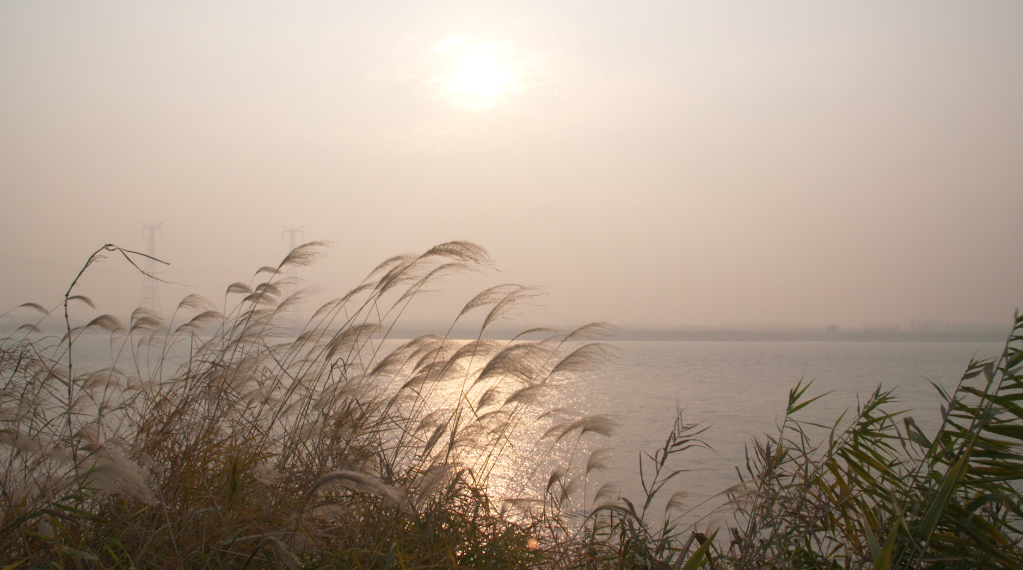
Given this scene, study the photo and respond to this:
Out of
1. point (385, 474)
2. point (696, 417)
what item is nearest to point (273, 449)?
point (385, 474)

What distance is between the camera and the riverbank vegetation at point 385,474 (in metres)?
1.84

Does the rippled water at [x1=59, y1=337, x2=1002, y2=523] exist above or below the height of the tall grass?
below

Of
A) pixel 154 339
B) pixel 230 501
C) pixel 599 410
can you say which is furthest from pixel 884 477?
pixel 599 410

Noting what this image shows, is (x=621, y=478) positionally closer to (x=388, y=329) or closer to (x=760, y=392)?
(x=388, y=329)

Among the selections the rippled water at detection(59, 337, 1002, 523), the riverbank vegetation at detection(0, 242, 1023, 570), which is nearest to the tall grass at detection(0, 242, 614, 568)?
the riverbank vegetation at detection(0, 242, 1023, 570)

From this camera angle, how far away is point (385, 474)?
3.04 metres

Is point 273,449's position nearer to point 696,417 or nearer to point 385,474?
point 385,474

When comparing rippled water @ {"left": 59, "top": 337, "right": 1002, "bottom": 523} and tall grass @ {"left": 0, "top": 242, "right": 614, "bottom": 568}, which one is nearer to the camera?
tall grass @ {"left": 0, "top": 242, "right": 614, "bottom": 568}

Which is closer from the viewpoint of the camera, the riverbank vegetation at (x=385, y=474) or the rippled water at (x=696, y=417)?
the riverbank vegetation at (x=385, y=474)

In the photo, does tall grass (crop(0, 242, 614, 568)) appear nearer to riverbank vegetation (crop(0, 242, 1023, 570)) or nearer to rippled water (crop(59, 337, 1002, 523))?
riverbank vegetation (crop(0, 242, 1023, 570))

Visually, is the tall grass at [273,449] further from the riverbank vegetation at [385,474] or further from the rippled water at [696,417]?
the rippled water at [696,417]

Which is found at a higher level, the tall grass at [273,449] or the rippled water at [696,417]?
the tall grass at [273,449]

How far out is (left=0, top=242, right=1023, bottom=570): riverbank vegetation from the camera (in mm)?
1841

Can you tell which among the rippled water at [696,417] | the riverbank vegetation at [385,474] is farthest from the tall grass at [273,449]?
the rippled water at [696,417]
